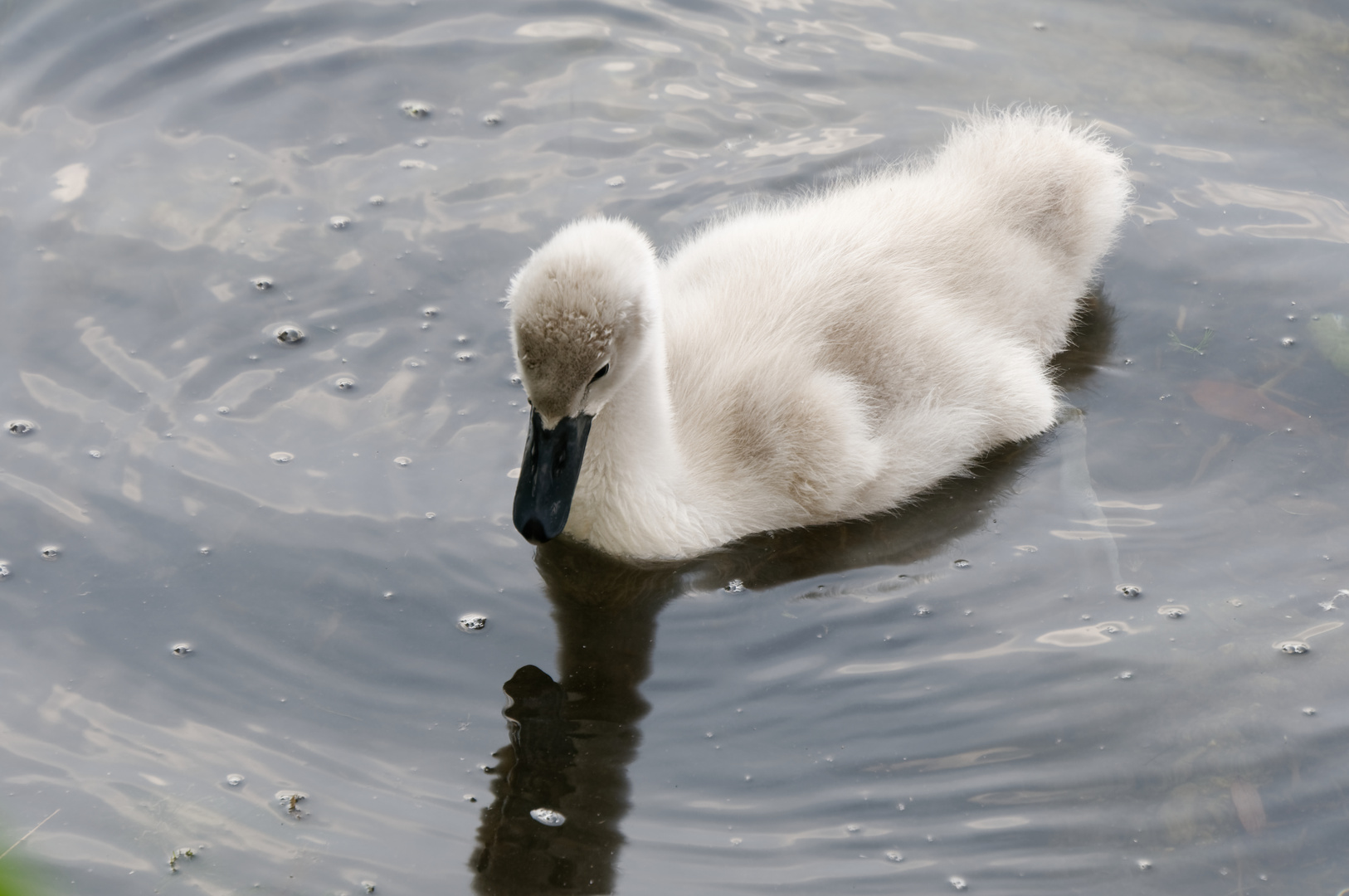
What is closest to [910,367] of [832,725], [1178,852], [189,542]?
[832,725]

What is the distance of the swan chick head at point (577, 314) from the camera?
3629mm

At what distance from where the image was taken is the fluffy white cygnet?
3844mm

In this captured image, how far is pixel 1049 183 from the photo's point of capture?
5004 millimetres

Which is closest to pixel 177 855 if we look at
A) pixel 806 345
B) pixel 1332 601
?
pixel 806 345

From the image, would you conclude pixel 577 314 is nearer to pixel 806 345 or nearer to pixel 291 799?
pixel 806 345

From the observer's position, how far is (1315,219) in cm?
586

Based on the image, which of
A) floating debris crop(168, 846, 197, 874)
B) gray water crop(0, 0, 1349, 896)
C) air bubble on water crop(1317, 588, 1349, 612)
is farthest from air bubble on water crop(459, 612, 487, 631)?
air bubble on water crop(1317, 588, 1349, 612)

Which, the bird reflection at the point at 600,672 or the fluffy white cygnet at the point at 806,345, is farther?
the fluffy white cygnet at the point at 806,345

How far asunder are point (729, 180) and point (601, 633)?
8.73ft

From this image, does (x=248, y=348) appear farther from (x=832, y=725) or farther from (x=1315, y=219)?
(x=1315, y=219)

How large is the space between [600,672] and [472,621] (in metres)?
0.43

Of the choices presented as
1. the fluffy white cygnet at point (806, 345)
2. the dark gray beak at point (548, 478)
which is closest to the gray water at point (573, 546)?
the fluffy white cygnet at point (806, 345)

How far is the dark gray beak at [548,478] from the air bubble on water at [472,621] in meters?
0.39

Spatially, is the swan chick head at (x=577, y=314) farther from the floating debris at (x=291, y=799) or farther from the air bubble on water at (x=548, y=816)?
the floating debris at (x=291, y=799)
